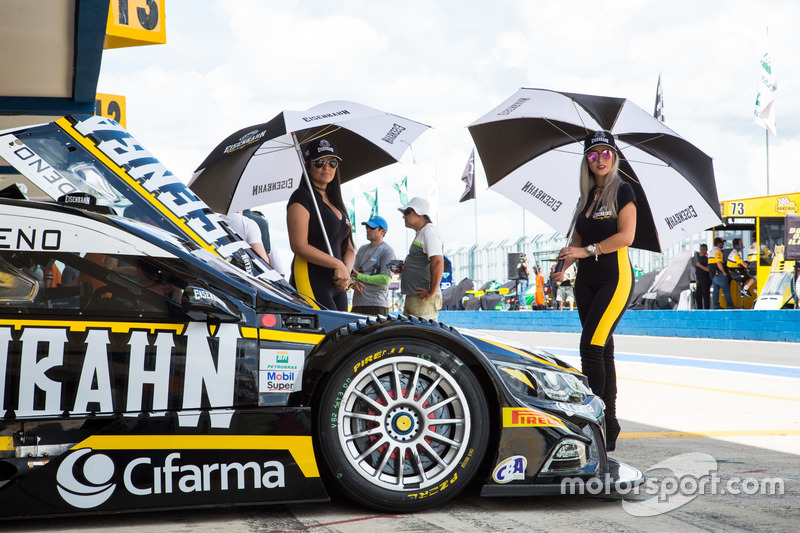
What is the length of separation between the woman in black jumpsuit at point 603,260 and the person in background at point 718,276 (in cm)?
1474

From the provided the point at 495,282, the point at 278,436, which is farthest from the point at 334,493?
the point at 495,282

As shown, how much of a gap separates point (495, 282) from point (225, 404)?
27886 mm

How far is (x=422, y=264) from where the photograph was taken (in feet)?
20.1

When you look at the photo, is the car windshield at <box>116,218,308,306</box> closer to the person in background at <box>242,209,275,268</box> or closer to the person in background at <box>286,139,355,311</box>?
the person in background at <box>286,139,355,311</box>

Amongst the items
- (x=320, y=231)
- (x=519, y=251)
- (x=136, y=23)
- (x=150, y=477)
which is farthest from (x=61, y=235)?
(x=519, y=251)

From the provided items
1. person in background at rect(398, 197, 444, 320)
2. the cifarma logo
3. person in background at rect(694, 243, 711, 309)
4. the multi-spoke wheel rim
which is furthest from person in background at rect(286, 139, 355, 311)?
person in background at rect(694, 243, 711, 309)

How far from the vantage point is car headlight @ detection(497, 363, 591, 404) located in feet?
10.2

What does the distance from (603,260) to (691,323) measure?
43.6 ft

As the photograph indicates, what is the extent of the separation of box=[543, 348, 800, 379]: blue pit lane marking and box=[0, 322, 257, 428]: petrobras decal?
602cm

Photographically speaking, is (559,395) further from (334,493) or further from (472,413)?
(334,493)

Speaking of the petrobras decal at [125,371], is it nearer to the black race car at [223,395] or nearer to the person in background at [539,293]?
the black race car at [223,395]

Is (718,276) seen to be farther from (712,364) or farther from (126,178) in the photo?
(126,178)

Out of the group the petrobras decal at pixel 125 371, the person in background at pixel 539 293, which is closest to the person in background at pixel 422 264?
the petrobras decal at pixel 125 371

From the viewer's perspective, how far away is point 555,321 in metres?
20.4
